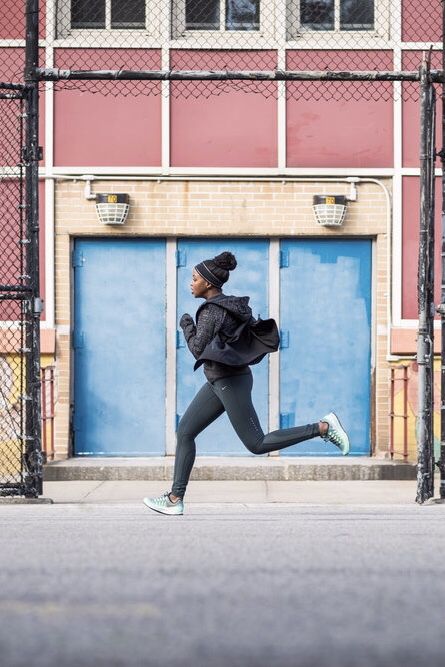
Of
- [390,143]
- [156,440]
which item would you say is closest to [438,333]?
[390,143]

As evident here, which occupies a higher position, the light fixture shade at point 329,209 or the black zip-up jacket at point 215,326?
the light fixture shade at point 329,209

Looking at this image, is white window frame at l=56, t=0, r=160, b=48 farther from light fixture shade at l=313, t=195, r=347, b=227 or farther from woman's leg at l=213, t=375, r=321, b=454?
woman's leg at l=213, t=375, r=321, b=454

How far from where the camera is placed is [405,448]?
47.6ft

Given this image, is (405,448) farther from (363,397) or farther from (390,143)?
(390,143)

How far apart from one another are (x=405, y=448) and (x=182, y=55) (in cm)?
456

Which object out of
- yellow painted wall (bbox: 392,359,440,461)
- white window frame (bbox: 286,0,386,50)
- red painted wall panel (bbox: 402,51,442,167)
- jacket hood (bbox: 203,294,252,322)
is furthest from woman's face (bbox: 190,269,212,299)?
white window frame (bbox: 286,0,386,50)

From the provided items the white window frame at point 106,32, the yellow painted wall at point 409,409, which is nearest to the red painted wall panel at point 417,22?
the white window frame at point 106,32

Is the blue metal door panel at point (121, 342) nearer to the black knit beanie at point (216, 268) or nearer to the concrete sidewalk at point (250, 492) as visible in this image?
the concrete sidewalk at point (250, 492)

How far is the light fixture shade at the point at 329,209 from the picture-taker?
14734 millimetres

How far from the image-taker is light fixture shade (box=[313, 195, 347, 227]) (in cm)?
1473

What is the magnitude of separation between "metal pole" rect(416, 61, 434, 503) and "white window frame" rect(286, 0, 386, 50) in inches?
149

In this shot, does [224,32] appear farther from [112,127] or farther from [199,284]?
[199,284]

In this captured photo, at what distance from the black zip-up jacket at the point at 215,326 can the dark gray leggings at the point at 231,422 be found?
0.07m

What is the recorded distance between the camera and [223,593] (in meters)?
5.98
